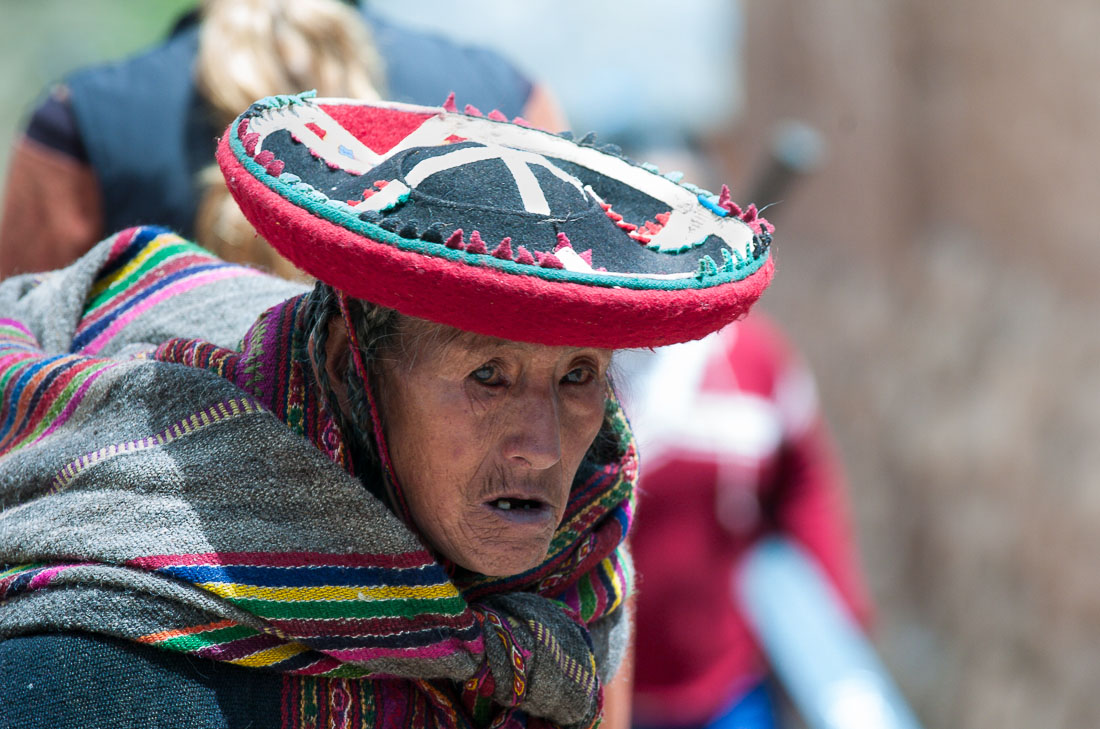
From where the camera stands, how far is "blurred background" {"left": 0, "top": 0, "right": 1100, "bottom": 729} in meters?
5.69

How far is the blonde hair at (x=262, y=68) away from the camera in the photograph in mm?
2494

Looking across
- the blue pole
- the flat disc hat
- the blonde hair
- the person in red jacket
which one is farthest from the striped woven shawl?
the person in red jacket

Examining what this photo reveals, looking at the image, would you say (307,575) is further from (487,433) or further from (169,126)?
(169,126)

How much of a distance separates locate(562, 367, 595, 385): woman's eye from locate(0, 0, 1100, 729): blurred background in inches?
125

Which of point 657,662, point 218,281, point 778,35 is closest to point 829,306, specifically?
point 778,35

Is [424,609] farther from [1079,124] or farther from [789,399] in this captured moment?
[1079,124]

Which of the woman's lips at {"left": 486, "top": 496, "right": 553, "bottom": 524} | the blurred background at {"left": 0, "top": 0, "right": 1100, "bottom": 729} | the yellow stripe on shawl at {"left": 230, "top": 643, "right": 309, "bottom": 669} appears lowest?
the blurred background at {"left": 0, "top": 0, "right": 1100, "bottom": 729}

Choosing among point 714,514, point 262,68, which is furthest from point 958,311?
point 262,68

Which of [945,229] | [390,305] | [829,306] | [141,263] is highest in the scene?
[390,305]

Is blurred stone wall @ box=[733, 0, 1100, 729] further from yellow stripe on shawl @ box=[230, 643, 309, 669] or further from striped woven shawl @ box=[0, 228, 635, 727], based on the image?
yellow stripe on shawl @ box=[230, 643, 309, 669]

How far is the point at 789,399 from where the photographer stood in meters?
4.43

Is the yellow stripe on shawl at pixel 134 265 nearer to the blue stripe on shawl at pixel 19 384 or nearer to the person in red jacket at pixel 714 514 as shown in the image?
the blue stripe on shawl at pixel 19 384

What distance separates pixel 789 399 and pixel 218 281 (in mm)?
2866

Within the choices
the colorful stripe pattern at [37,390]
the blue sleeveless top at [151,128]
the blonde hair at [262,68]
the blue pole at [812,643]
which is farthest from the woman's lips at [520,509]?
the blue pole at [812,643]
